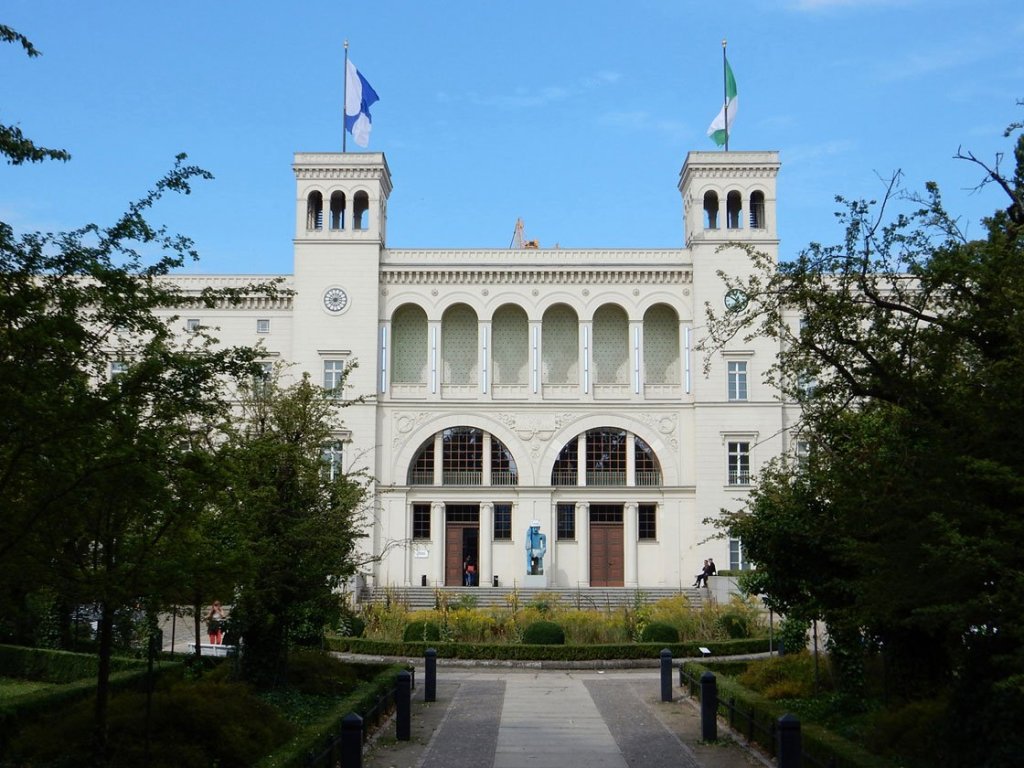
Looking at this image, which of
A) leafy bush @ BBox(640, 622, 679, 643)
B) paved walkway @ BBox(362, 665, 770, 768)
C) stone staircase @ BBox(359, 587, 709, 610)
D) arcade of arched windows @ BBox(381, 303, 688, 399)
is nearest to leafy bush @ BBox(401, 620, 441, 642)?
paved walkway @ BBox(362, 665, 770, 768)

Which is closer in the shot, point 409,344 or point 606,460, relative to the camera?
point 606,460

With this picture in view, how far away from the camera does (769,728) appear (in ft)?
52.9

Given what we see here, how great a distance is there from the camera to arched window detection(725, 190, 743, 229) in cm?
4991

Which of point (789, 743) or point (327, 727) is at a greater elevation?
point (789, 743)

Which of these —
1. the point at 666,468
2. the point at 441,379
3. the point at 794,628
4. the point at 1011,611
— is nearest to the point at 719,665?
the point at 794,628

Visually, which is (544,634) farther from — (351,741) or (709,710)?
(351,741)

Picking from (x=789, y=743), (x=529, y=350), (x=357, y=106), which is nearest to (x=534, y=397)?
(x=529, y=350)

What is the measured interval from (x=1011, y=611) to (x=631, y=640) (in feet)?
76.3

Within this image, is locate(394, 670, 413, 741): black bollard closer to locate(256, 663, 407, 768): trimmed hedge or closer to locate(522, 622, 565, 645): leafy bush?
locate(256, 663, 407, 768): trimmed hedge

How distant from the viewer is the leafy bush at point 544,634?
101 ft

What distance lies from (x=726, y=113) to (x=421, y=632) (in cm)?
2747

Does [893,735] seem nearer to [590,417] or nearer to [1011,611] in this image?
[1011,611]

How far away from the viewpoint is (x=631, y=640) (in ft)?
106

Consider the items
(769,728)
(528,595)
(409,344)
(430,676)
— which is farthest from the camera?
(409,344)
